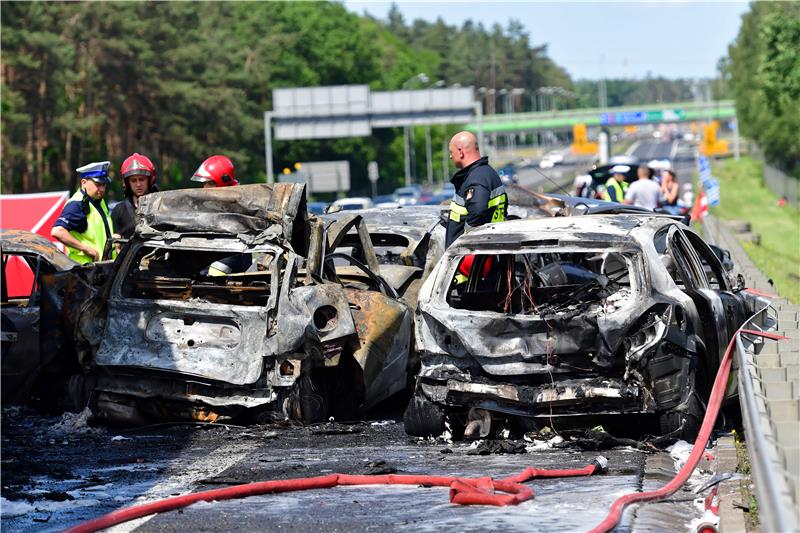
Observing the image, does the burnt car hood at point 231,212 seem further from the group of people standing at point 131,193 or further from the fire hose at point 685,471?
the fire hose at point 685,471

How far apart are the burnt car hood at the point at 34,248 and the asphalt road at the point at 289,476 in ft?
4.42

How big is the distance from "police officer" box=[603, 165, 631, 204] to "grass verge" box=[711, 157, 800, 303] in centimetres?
265

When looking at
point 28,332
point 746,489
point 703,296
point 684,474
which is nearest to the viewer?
point 746,489

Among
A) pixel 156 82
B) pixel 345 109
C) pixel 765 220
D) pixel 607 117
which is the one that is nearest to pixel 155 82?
pixel 156 82

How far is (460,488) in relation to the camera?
6949 mm

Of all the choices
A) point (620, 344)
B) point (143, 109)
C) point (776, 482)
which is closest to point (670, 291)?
point (620, 344)

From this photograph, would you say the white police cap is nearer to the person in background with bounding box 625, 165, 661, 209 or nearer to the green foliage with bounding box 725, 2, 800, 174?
the person in background with bounding box 625, 165, 661, 209

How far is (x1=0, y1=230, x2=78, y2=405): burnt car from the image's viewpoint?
1062cm

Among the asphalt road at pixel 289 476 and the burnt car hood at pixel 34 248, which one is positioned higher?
the burnt car hood at pixel 34 248

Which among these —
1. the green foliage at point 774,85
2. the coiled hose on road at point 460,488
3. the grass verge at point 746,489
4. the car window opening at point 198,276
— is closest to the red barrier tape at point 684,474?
the coiled hose on road at point 460,488

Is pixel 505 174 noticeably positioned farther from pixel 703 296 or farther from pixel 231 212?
pixel 703 296

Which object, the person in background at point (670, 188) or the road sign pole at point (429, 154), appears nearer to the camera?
the person in background at point (670, 188)

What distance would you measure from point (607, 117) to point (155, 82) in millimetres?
79008

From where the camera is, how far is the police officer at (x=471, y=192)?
35.8 feet
